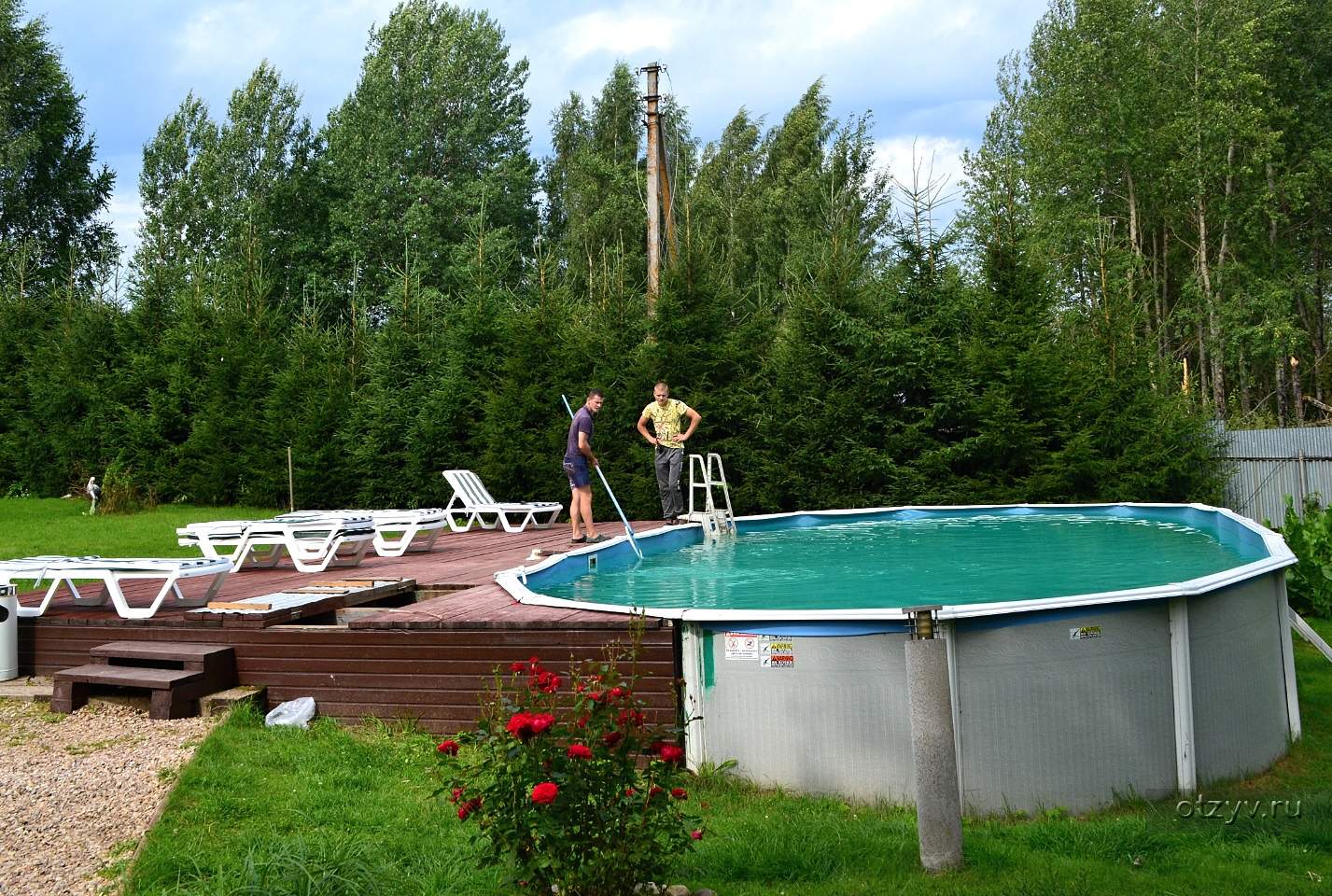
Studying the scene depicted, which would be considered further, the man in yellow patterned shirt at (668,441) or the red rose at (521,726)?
the man in yellow patterned shirt at (668,441)

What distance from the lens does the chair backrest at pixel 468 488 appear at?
13.1 metres

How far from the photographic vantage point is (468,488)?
13180 millimetres

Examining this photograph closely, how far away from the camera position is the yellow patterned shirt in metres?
12.1

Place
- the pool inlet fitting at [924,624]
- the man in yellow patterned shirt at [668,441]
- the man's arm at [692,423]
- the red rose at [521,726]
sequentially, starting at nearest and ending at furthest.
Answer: the red rose at [521,726], the pool inlet fitting at [924,624], the man's arm at [692,423], the man in yellow patterned shirt at [668,441]

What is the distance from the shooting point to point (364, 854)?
361 centimetres

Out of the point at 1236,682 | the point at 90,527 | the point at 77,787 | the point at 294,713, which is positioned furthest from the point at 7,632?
the point at 90,527

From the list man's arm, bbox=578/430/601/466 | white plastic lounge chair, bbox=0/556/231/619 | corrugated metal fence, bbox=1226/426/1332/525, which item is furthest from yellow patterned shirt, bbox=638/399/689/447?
corrugated metal fence, bbox=1226/426/1332/525

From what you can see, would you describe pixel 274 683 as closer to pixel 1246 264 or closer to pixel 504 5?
pixel 1246 264

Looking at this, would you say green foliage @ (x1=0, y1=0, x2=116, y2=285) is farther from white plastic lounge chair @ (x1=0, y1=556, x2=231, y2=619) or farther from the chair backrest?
white plastic lounge chair @ (x1=0, y1=556, x2=231, y2=619)

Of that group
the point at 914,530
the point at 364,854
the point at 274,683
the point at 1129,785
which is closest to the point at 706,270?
the point at 914,530

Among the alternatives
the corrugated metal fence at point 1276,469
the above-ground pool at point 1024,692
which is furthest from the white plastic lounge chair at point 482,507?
the corrugated metal fence at point 1276,469

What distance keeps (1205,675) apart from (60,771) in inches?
206

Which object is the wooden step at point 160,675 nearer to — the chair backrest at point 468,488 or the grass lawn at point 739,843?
the grass lawn at point 739,843

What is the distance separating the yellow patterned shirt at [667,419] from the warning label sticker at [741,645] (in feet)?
23.3
